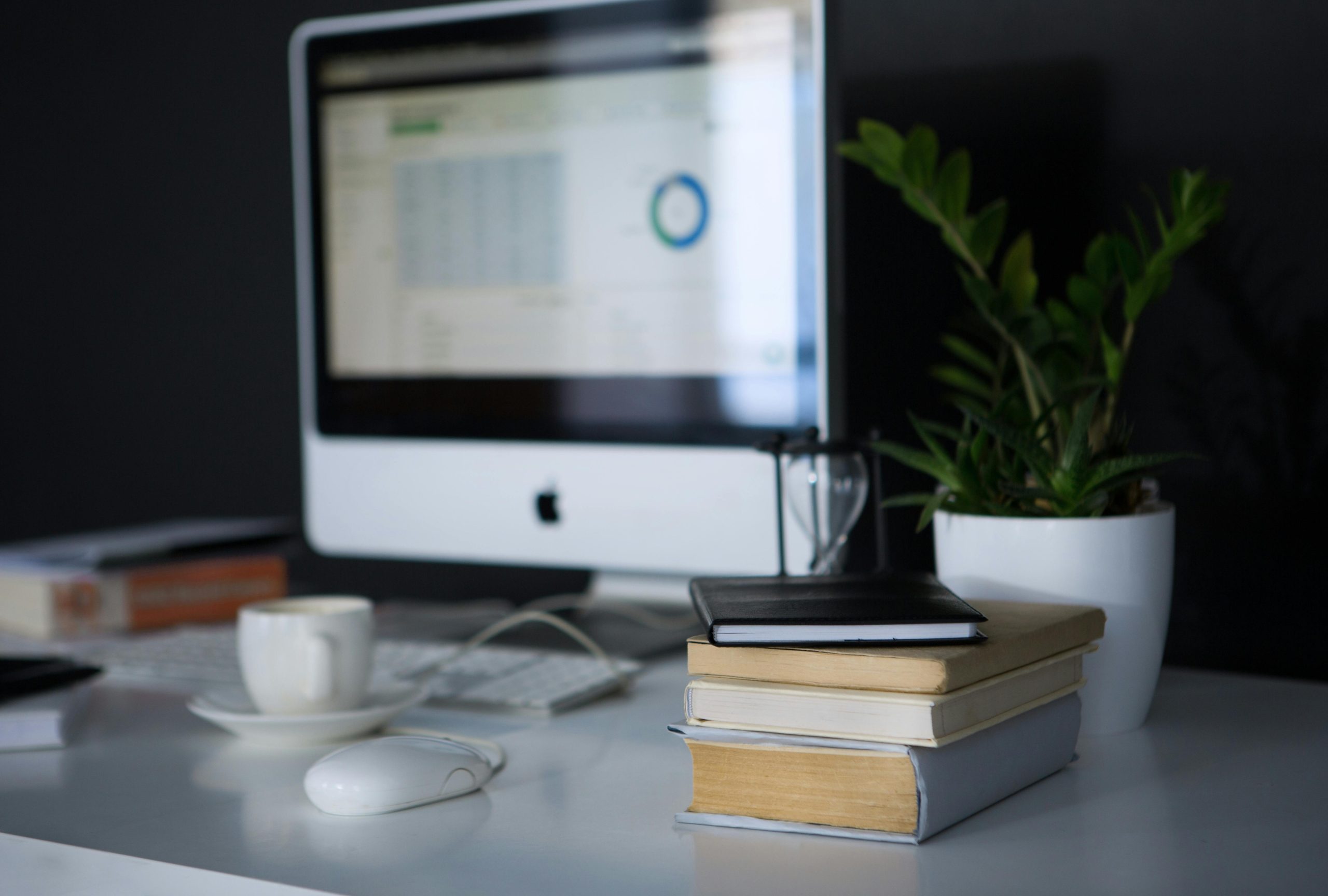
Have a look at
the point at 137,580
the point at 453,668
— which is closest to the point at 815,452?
the point at 453,668

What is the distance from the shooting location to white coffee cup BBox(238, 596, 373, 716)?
79cm

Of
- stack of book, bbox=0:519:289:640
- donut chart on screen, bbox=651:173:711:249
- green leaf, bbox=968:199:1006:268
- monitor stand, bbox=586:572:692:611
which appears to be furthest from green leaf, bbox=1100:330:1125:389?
stack of book, bbox=0:519:289:640

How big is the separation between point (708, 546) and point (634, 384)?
16 cm

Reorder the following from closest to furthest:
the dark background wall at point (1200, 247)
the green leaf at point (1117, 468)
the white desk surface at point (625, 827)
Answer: the white desk surface at point (625, 827)
the green leaf at point (1117, 468)
the dark background wall at point (1200, 247)

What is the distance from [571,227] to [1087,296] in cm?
46

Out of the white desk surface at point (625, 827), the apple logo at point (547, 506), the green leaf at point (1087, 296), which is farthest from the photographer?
the apple logo at point (547, 506)

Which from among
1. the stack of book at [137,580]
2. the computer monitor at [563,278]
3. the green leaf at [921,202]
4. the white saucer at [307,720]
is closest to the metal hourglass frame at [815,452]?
the computer monitor at [563,278]

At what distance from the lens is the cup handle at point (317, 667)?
79 cm

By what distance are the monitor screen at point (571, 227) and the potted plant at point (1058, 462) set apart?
0.15 metres

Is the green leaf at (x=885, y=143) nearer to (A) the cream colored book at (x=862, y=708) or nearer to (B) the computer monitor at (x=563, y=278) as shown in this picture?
(B) the computer monitor at (x=563, y=278)

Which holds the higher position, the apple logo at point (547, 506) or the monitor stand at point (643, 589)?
the apple logo at point (547, 506)

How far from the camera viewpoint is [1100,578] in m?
0.76

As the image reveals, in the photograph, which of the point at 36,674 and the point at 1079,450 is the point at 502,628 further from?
the point at 1079,450

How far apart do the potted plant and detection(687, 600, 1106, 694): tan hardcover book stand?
0.30ft
